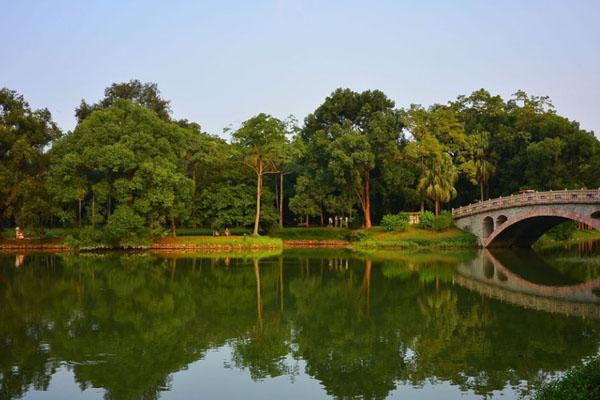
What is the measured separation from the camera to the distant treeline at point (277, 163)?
5072 centimetres

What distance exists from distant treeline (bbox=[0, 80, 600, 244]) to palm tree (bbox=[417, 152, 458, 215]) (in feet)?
0.40

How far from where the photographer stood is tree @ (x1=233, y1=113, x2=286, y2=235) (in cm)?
5416

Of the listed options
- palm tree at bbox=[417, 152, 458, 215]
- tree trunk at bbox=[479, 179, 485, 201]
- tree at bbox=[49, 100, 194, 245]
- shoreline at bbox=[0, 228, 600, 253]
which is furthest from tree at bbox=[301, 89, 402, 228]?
tree at bbox=[49, 100, 194, 245]

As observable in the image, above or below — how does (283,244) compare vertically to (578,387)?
above

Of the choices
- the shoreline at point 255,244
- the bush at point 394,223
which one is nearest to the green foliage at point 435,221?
the shoreline at point 255,244

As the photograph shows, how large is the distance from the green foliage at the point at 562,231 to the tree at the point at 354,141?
16400 millimetres

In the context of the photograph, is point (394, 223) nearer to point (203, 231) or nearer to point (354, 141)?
point (354, 141)

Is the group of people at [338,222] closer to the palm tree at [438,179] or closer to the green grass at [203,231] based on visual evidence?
the green grass at [203,231]

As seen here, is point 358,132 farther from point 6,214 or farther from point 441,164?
point 6,214

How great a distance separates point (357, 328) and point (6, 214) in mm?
42435

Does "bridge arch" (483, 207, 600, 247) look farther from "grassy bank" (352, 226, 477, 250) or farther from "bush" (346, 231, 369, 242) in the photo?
"bush" (346, 231, 369, 242)

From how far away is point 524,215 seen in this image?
46656 millimetres

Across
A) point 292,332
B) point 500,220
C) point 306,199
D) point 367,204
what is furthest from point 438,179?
point 292,332

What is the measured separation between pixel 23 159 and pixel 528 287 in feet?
142
